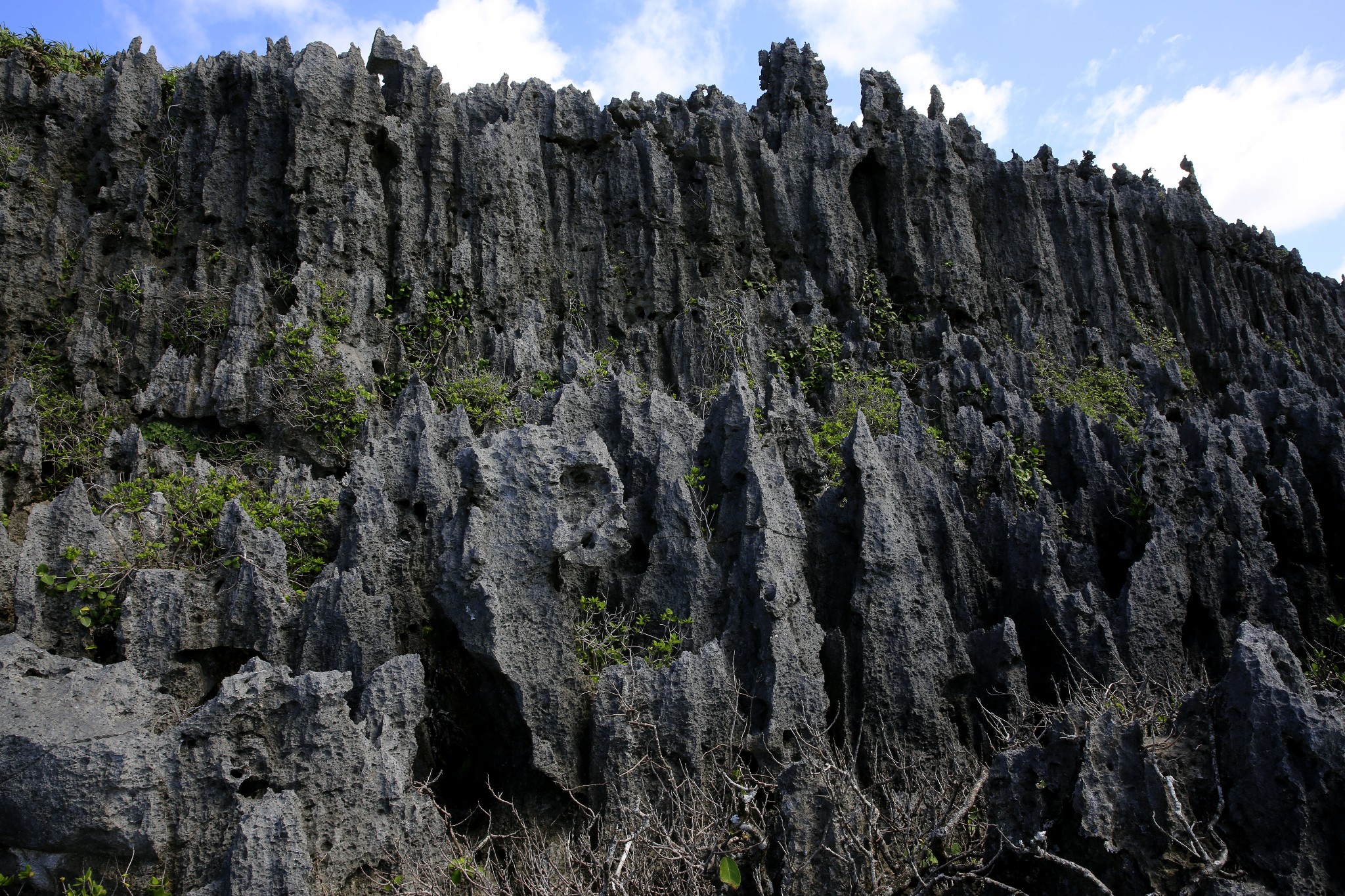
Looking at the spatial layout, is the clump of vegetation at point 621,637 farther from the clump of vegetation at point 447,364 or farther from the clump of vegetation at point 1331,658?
the clump of vegetation at point 1331,658

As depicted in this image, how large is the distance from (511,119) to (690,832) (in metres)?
15.7

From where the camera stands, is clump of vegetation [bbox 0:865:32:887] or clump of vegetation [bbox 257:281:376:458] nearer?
clump of vegetation [bbox 0:865:32:887]

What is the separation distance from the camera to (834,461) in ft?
→ 39.7

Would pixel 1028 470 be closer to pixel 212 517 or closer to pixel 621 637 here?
pixel 621 637

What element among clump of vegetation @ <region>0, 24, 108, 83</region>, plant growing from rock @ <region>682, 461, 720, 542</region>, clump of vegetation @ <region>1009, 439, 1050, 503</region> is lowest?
plant growing from rock @ <region>682, 461, 720, 542</region>

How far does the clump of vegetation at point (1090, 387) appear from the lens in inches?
710

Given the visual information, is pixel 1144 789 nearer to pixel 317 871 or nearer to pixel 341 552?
pixel 317 871

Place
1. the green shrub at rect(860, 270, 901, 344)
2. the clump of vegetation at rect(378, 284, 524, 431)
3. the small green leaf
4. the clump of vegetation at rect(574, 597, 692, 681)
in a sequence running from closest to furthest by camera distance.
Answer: the small green leaf → the clump of vegetation at rect(574, 597, 692, 681) → the clump of vegetation at rect(378, 284, 524, 431) → the green shrub at rect(860, 270, 901, 344)

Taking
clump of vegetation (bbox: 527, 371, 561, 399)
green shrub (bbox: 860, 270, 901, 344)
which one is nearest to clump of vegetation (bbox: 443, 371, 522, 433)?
clump of vegetation (bbox: 527, 371, 561, 399)

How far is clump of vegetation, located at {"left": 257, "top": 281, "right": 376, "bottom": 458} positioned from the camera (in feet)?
46.6

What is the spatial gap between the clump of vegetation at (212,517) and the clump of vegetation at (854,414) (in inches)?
241

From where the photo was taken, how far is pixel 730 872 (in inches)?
251

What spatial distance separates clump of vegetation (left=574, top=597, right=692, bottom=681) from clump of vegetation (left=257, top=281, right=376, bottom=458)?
20.6 feet

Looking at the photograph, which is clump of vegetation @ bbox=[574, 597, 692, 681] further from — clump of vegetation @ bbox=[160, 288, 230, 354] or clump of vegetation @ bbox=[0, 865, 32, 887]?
clump of vegetation @ bbox=[160, 288, 230, 354]
